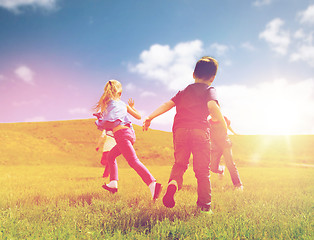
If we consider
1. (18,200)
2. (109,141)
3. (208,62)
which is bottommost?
(18,200)

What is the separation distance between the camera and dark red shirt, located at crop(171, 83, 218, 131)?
3910 millimetres

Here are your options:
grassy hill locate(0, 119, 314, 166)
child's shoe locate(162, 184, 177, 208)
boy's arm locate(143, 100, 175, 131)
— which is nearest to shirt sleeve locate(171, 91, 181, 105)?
boy's arm locate(143, 100, 175, 131)

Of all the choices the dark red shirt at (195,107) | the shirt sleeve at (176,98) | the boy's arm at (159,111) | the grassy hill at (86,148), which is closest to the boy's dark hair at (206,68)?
the dark red shirt at (195,107)

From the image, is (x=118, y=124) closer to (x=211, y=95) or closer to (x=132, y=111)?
(x=132, y=111)

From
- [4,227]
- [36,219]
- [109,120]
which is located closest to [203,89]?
[109,120]

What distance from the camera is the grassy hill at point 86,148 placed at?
21.5 meters

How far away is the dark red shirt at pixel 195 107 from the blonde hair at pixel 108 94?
5.31ft

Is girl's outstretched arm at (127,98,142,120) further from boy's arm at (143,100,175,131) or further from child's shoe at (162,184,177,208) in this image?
child's shoe at (162,184,177,208)

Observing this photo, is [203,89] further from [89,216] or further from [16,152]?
[16,152]

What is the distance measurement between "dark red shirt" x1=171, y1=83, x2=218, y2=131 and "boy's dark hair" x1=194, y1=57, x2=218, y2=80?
0.17m

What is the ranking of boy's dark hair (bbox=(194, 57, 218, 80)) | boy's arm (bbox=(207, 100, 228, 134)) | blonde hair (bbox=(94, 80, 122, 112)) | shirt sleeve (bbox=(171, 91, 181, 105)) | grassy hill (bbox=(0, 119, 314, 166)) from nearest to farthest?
boy's arm (bbox=(207, 100, 228, 134)) → boy's dark hair (bbox=(194, 57, 218, 80)) → shirt sleeve (bbox=(171, 91, 181, 105)) → blonde hair (bbox=(94, 80, 122, 112)) → grassy hill (bbox=(0, 119, 314, 166))

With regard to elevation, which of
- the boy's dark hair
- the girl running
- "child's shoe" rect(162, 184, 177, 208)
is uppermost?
the boy's dark hair

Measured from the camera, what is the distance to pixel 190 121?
3.91m

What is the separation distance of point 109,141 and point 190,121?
2.79 metres
